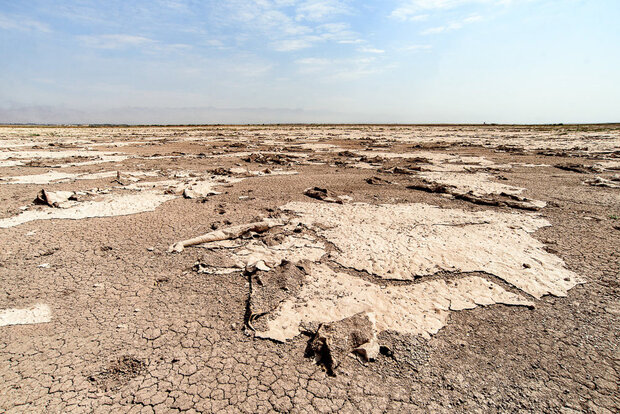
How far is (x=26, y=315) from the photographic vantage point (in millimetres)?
2654

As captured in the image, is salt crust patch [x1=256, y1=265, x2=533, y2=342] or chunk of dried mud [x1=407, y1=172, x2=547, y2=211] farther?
chunk of dried mud [x1=407, y1=172, x2=547, y2=211]

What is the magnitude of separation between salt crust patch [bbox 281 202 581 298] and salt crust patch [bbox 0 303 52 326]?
9.68ft

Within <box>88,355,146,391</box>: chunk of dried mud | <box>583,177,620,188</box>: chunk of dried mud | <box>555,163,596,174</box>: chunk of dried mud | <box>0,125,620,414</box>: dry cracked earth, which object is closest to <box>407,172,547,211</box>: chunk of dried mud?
<box>0,125,620,414</box>: dry cracked earth

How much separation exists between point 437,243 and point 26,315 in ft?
15.2

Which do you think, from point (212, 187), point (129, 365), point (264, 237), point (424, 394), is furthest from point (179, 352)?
point (212, 187)

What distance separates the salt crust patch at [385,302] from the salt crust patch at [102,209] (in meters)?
4.21

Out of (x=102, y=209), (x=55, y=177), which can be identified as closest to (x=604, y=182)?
(x=102, y=209)

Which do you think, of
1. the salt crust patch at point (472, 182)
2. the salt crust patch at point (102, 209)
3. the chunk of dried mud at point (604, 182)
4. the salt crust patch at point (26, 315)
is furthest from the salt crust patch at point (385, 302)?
the chunk of dried mud at point (604, 182)

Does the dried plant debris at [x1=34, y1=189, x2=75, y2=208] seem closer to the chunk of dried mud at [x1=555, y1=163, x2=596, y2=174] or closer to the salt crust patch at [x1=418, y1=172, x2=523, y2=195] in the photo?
the salt crust patch at [x1=418, y1=172, x2=523, y2=195]

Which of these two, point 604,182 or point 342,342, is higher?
point 604,182

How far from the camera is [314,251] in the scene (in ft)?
12.8

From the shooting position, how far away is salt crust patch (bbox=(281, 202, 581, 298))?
338cm

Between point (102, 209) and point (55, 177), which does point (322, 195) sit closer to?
point (102, 209)

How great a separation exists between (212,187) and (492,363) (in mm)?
6936
